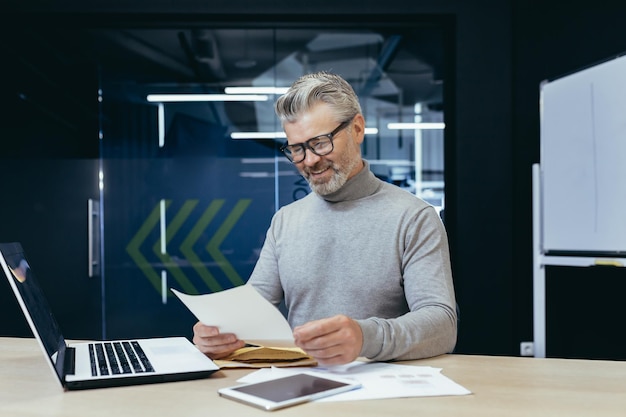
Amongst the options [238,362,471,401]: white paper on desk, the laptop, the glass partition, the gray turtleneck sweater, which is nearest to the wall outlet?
the glass partition

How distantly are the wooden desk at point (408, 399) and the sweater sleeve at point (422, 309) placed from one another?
65mm

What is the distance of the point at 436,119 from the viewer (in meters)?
3.79

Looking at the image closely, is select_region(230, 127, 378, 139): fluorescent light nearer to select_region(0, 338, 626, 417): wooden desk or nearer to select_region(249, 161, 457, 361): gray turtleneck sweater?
select_region(249, 161, 457, 361): gray turtleneck sweater

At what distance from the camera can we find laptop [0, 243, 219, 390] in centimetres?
119

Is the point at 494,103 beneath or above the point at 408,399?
above

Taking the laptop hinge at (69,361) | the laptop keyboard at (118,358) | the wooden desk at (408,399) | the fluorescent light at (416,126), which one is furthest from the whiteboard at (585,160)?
the laptop hinge at (69,361)

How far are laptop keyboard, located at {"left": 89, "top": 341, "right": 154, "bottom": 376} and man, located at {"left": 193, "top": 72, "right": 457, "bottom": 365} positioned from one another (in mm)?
523

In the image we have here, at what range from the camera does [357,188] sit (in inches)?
76.5

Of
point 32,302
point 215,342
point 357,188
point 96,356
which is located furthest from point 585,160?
point 32,302

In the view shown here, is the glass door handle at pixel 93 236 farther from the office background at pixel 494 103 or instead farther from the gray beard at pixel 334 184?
the gray beard at pixel 334 184

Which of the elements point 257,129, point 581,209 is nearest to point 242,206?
point 257,129

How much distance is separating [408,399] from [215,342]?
50 centimetres

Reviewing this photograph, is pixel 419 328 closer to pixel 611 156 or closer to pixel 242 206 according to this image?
pixel 611 156

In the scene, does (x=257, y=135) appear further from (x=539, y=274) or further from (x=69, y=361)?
(x=69, y=361)
